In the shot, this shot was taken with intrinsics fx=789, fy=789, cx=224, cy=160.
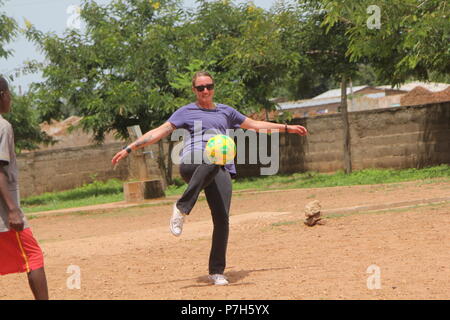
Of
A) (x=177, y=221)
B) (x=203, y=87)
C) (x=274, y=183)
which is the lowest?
(x=274, y=183)

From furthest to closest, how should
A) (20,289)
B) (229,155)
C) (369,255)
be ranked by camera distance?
(369,255), (20,289), (229,155)

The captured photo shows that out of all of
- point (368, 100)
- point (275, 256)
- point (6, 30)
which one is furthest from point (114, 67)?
point (368, 100)

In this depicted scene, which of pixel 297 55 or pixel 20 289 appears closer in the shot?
pixel 20 289

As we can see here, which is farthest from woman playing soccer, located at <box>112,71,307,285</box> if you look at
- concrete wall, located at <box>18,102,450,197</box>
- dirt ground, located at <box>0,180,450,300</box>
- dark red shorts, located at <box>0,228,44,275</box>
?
concrete wall, located at <box>18,102,450,197</box>

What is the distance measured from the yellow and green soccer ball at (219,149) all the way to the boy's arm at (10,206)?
204 cm

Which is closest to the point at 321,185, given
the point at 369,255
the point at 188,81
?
the point at 188,81

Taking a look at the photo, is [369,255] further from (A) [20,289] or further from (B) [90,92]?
(B) [90,92]

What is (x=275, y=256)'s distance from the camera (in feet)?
30.4

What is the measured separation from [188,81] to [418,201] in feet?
34.7

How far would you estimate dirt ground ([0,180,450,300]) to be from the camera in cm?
702

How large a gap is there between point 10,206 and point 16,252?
0.39 meters

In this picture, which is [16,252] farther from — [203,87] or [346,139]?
[346,139]

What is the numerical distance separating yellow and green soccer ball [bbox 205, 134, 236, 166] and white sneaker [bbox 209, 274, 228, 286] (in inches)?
43.6

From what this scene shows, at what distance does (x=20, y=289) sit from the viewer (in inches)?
319
